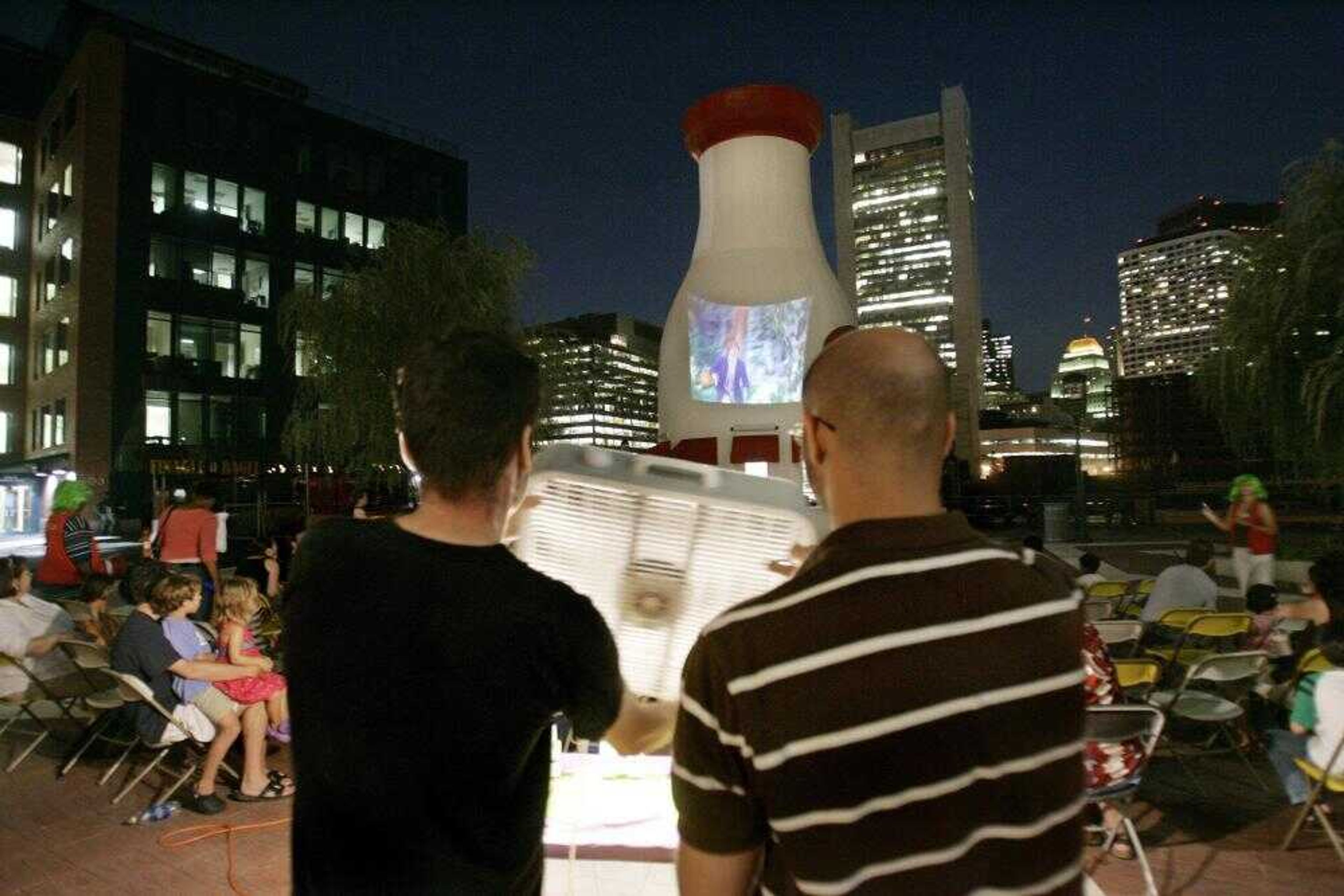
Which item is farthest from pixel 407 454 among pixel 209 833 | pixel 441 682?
pixel 209 833

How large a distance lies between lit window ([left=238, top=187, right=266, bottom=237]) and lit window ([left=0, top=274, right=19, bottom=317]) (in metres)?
10.00

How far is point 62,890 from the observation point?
3400mm

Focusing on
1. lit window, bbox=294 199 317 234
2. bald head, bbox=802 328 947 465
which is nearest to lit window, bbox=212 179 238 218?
lit window, bbox=294 199 317 234

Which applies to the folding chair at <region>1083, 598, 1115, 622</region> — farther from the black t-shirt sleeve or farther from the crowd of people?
the black t-shirt sleeve

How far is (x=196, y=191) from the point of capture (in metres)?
26.2

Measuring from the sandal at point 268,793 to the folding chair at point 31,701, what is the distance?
1.48m

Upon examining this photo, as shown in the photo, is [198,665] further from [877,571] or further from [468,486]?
[877,571]

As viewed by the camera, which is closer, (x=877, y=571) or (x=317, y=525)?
(x=877, y=571)

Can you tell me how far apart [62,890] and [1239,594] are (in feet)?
41.8

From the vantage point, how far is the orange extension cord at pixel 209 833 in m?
3.84

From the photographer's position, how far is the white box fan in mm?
1366

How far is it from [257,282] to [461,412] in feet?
99.6

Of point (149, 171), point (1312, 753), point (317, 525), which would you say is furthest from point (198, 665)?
point (149, 171)

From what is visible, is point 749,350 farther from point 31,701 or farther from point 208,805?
point 208,805
